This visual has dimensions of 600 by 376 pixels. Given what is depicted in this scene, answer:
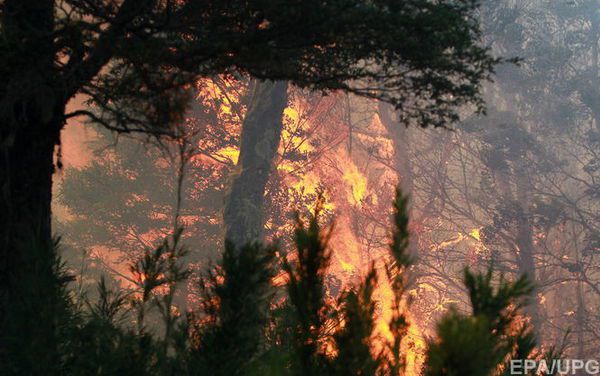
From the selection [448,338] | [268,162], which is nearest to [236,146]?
[268,162]

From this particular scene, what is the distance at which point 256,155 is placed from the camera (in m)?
21.5

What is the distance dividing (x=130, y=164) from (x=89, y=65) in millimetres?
22473

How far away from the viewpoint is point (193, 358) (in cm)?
398

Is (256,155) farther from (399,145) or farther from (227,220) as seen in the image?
(399,145)

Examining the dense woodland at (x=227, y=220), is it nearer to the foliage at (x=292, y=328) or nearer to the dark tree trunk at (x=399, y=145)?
the foliage at (x=292, y=328)

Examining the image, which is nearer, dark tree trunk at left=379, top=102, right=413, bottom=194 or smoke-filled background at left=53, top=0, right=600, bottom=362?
smoke-filled background at left=53, top=0, right=600, bottom=362

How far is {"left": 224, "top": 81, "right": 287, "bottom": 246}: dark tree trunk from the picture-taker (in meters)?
20.6

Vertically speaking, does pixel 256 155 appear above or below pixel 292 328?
above

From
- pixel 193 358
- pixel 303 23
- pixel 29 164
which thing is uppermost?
pixel 303 23

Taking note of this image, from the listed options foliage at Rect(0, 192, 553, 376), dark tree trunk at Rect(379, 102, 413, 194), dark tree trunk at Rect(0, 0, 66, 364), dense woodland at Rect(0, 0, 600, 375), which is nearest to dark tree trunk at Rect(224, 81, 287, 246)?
dense woodland at Rect(0, 0, 600, 375)

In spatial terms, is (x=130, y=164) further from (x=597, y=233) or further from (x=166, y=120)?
(x=166, y=120)

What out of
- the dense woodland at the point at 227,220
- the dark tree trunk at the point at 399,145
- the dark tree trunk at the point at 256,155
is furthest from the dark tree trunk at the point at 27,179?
the dark tree trunk at the point at 399,145

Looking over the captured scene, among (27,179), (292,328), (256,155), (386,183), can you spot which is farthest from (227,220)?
(292,328)

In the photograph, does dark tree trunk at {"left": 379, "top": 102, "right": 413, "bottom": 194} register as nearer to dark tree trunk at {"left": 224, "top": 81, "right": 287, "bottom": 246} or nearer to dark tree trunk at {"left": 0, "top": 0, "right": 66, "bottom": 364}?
dark tree trunk at {"left": 224, "top": 81, "right": 287, "bottom": 246}
